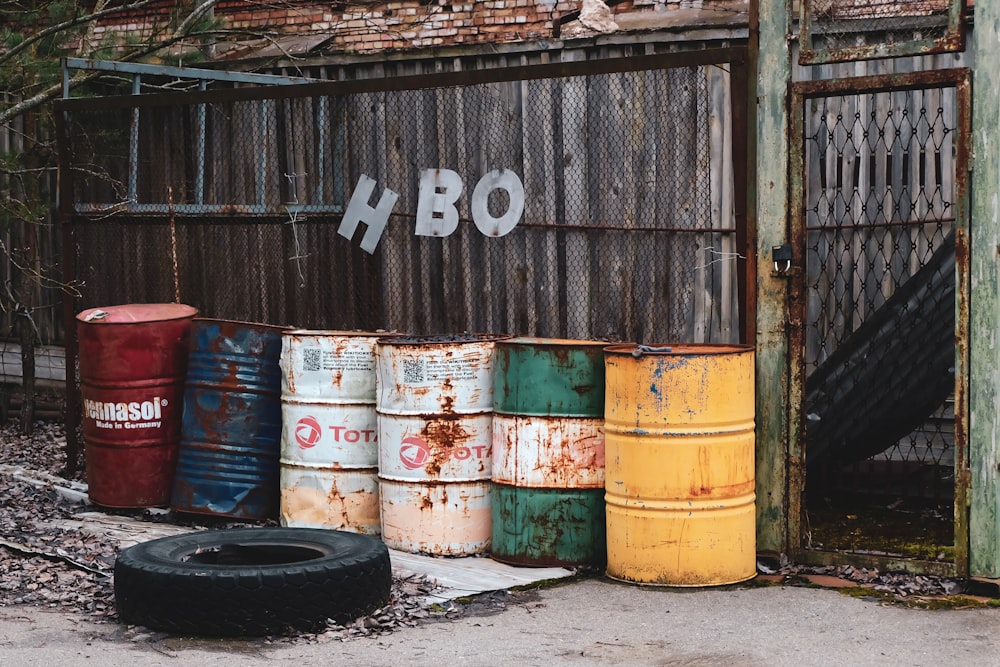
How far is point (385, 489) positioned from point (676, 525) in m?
1.61

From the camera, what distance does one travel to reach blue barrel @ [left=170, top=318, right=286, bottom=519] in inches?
297

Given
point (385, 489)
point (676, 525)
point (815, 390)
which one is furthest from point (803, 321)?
point (385, 489)

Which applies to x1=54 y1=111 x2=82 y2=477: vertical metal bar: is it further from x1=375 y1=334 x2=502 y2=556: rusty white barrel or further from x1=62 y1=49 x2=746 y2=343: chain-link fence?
x1=375 y1=334 x2=502 y2=556: rusty white barrel

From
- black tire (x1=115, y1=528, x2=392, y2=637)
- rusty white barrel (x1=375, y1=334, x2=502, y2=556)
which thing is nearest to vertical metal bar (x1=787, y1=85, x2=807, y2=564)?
rusty white barrel (x1=375, y1=334, x2=502, y2=556)

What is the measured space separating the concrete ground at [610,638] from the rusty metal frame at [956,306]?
43cm

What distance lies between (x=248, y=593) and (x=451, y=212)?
3.46 m

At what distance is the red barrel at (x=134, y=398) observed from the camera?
25.9ft

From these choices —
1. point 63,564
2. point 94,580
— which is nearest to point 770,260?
point 94,580

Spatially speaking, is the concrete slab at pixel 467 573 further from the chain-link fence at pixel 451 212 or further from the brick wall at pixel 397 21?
the brick wall at pixel 397 21

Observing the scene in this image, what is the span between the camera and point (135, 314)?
8016 millimetres

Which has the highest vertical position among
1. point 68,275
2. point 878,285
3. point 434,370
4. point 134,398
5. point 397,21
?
point 397,21

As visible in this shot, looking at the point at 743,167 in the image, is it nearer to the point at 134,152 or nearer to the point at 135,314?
the point at 135,314

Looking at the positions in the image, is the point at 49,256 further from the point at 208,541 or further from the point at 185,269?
the point at 208,541

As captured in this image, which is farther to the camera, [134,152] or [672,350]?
[134,152]
